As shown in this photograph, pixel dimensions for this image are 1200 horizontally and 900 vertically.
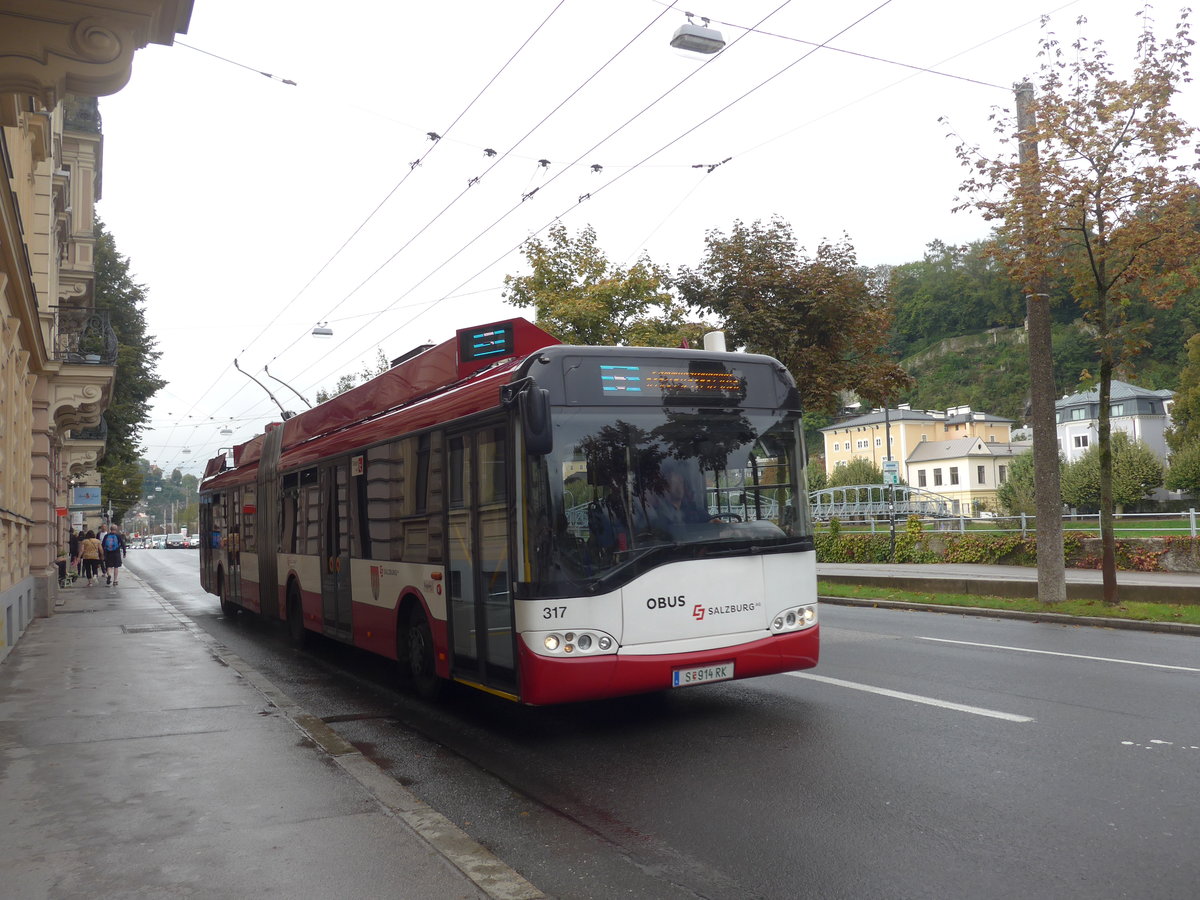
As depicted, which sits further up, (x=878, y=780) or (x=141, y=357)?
(x=141, y=357)

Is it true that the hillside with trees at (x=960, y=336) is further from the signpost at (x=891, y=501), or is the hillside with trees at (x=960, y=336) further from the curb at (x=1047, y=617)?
the curb at (x=1047, y=617)

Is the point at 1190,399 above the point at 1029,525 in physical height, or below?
above

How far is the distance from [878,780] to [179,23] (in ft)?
21.4

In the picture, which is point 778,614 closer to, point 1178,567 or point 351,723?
point 351,723

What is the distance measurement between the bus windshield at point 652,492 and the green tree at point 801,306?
15.5m

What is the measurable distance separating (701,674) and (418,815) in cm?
244

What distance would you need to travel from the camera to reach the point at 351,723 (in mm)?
8664

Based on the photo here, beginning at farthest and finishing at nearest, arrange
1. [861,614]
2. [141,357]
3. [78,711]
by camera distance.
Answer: [141,357] → [861,614] → [78,711]

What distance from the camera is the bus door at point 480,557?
24.8 feet

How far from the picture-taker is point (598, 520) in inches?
287

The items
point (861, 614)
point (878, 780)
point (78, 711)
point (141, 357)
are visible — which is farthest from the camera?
point (141, 357)

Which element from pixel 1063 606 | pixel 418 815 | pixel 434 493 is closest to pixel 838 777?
pixel 418 815

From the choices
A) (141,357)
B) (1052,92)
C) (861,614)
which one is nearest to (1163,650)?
(861,614)

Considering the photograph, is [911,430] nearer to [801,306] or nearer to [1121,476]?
[1121,476]
